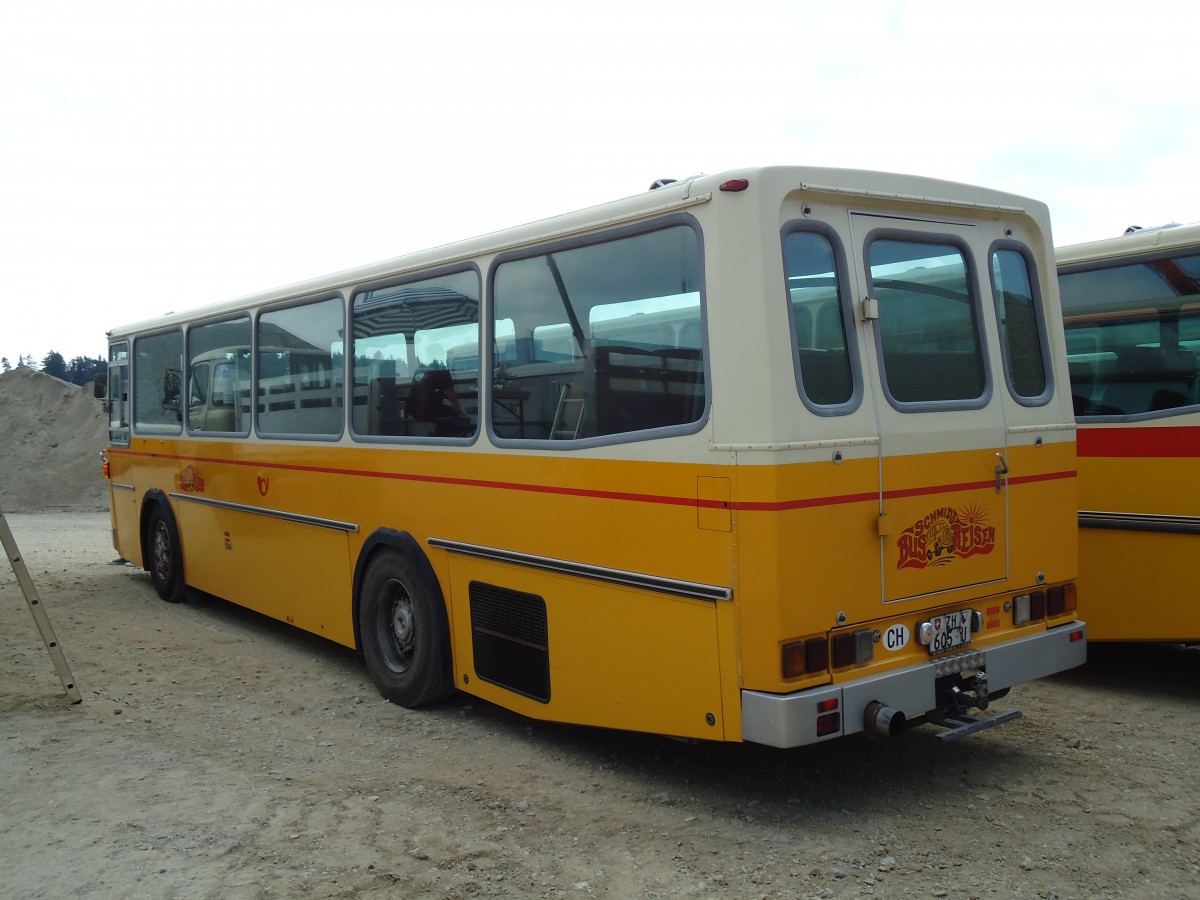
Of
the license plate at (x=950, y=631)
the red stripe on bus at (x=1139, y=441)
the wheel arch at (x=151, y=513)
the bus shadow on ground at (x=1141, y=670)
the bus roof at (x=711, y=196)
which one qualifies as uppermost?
the bus roof at (x=711, y=196)

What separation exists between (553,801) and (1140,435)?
4.03m

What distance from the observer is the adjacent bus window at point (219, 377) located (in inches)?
331

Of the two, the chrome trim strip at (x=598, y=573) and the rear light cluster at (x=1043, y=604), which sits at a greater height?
the chrome trim strip at (x=598, y=573)

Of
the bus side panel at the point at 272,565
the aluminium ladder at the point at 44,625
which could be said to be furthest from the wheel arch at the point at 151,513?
the aluminium ladder at the point at 44,625

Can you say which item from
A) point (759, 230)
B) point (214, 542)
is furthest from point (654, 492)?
point (214, 542)

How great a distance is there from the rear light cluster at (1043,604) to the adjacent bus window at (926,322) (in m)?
1.02

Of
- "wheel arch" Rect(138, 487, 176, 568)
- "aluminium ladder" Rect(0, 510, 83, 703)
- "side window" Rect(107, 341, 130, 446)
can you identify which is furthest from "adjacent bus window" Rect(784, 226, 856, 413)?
"side window" Rect(107, 341, 130, 446)

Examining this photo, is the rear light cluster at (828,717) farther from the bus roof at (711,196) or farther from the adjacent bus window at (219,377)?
the adjacent bus window at (219,377)

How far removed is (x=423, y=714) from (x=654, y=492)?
250 cm

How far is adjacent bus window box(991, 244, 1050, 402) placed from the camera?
5324 mm

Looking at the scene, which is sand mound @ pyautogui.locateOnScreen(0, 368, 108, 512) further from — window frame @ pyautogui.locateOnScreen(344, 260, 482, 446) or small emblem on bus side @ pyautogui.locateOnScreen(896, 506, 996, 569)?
small emblem on bus side @ pyautogui.locateOnScreen(896, 506, 996, 569)

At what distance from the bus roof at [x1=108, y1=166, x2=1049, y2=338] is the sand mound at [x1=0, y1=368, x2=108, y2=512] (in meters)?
19.2

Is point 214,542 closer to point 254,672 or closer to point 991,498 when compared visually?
point 254,672

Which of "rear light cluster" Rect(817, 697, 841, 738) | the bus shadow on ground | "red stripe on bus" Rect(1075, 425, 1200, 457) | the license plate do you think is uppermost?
"red stripe on bus" Rect(1075, 425, 1200, 457)
